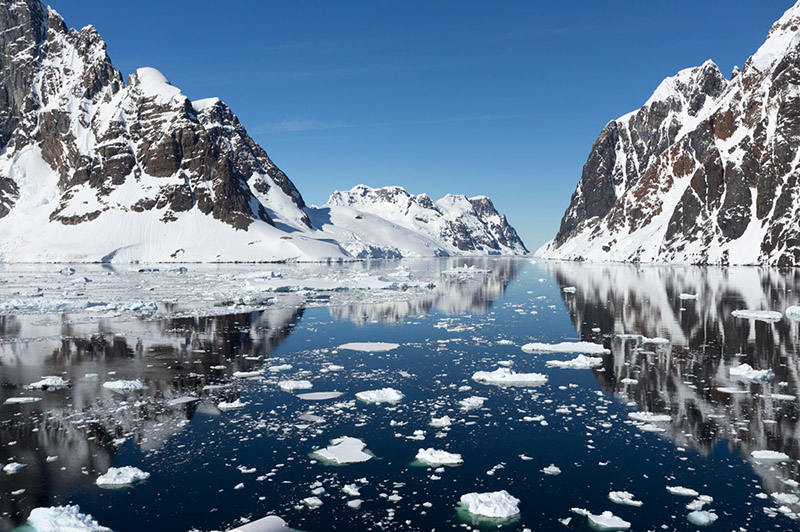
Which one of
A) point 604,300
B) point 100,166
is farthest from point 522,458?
point 100,166

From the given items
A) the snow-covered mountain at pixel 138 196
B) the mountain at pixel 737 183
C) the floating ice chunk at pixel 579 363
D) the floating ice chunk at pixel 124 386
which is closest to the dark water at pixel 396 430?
the floating ice chunk at pixel 124 386

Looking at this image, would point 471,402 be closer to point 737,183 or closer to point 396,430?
point 396,430

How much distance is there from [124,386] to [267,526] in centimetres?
1129

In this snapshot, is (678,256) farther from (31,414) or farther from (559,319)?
(31,414)

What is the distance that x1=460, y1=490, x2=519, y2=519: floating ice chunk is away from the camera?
920 cm

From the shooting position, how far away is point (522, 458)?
11750 mm

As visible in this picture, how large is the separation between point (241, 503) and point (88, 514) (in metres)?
2.47

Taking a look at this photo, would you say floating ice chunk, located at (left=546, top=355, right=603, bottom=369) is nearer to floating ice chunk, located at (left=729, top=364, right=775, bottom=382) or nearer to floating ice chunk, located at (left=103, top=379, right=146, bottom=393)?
floating ice chunk, located at (left=729, top=364, right=775, bottom=382)

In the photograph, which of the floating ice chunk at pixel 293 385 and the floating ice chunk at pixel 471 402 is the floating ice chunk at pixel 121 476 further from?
the floating ice chunk at pixel 471 402

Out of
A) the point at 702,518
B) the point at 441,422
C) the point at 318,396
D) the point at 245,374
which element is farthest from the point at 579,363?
the point at 245,374

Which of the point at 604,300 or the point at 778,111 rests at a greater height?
the point at 778,111

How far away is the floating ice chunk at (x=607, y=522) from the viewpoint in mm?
8773

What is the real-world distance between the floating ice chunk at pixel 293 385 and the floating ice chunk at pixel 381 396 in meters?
1.92

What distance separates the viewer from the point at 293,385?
57.8ft
